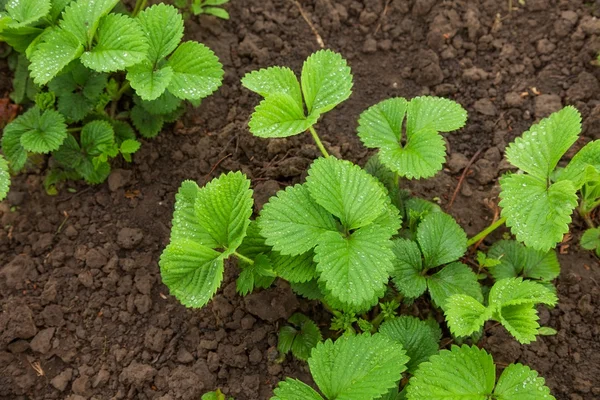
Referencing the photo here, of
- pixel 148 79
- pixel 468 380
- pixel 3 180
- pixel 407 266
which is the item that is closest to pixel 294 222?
pixel 407 266

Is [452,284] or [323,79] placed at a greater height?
[323,79]

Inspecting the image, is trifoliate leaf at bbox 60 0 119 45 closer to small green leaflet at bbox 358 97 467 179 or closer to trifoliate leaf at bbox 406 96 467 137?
small green leaflet at bbox 358 97 467 179

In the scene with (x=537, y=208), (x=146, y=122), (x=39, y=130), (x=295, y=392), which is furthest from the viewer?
(x=146, y=122)

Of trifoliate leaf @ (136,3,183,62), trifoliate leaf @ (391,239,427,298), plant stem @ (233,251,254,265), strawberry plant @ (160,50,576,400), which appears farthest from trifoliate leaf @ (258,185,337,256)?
trifoliate leaf @ (136,3,183,62)

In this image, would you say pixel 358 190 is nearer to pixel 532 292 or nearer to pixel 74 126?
pixel 532 292

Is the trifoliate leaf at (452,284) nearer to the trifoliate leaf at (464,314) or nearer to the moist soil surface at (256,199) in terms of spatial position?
the trifoliate leaf at (464,314)

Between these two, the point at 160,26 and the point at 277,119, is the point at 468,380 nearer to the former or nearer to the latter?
the point at 277,119
